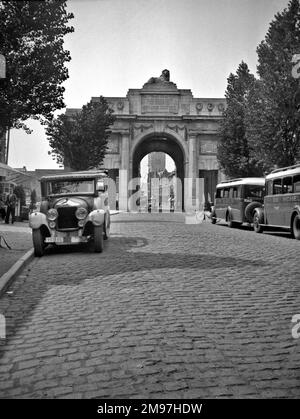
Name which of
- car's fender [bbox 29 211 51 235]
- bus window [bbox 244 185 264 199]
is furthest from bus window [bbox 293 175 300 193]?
car's fender [bbox 29 211 51 235]

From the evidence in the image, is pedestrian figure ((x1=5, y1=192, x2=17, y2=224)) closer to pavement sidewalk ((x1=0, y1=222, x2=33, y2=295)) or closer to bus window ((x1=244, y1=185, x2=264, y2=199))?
pavement sidewalk ((x1=0, y1=222, x2=33, y2=295))

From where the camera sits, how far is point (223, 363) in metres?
3.42

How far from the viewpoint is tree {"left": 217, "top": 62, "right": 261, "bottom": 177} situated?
30.5 meters

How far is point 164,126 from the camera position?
45.1 metres

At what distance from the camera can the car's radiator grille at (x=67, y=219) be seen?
10.4 metres

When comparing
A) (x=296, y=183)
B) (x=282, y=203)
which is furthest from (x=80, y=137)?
(x=296, y=183)

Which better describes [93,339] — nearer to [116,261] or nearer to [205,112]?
[116,261]

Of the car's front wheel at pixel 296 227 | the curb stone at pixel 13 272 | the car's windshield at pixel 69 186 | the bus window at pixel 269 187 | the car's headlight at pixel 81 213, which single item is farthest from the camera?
the bus window at pixel 269 187

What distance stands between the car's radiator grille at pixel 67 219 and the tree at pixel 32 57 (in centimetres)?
292

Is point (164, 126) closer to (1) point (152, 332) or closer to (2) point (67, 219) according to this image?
(2) point (67, 219)

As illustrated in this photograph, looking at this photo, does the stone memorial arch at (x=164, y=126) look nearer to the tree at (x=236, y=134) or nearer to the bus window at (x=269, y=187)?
the tree at (x=236, y=134)

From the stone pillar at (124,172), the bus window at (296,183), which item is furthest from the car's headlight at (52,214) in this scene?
the stone pillar at (124,172)
